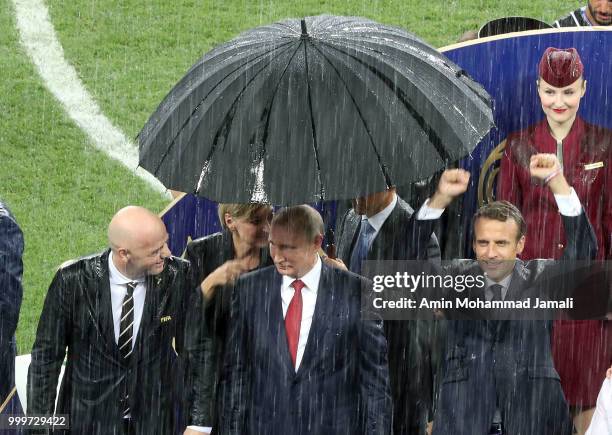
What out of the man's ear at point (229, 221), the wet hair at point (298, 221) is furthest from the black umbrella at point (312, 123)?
the man's ear at point (229, 221)

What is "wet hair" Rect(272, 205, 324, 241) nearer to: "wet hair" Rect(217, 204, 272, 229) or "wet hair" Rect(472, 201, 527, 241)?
"wet hair" Rect(217, 204, 272, 229)

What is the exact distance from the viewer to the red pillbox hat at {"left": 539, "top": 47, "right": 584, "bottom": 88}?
6570mm

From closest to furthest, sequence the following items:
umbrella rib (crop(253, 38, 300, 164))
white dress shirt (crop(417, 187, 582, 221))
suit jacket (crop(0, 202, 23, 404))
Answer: umbrella rib (crop(253, 38, 300, 164)) → white dress shirt (crop(417, 187, 582, 221)) → suit jacket (crop(0, 202, 23, 404))

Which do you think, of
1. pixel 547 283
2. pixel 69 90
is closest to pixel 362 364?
pixel 547 283

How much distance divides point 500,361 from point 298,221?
1040mm

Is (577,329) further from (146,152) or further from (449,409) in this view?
(146,152)

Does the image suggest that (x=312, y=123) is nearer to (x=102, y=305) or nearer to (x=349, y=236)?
(x=349, y=236)

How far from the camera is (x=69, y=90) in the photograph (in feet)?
43.9

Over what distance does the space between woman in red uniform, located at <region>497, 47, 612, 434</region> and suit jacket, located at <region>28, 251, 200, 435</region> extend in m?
1.49

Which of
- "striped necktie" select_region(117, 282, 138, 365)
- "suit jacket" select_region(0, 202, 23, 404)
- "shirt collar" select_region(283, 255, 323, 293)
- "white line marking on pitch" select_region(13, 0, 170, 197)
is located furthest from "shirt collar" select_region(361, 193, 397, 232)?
"white line marking on pitch" select_region(13, 0, 170, 197)

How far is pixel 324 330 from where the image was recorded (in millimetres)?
5891

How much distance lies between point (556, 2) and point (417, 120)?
8.73 m

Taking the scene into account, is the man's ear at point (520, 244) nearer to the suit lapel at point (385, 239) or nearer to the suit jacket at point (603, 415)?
the suit lapel at point (385, 239)

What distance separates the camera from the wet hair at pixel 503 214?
6168 mm
